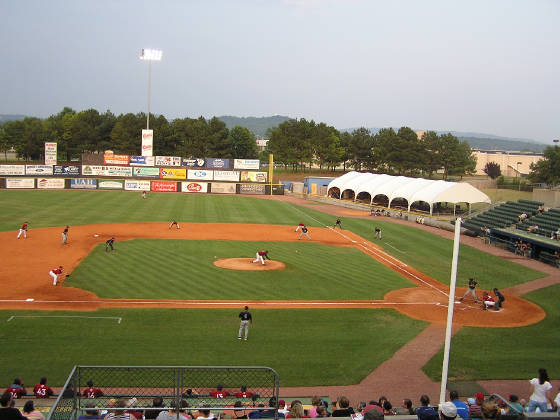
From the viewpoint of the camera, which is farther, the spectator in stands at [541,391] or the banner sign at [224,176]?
the banner sign at [224,176]

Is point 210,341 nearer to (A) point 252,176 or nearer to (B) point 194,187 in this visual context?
(B) point 194,187

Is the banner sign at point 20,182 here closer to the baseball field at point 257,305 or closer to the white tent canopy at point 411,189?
the baseball field at point 257,305

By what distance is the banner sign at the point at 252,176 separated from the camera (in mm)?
76188

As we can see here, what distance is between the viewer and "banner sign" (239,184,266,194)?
74562 millimetres

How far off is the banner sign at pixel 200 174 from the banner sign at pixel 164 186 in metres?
5.31

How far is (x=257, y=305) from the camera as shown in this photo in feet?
69.6

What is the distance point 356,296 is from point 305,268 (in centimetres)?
549

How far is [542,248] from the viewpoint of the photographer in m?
35.3

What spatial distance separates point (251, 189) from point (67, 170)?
91.2 ft

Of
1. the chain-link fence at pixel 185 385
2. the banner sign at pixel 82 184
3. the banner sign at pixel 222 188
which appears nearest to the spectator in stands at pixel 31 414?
the chain-link fence at pixel 185 385

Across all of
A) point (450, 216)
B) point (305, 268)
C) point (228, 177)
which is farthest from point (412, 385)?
point (228, 177)

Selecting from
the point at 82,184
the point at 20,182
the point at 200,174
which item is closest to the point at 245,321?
the point at 82,184

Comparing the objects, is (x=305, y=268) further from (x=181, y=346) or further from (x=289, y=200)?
(x=289, y=200)

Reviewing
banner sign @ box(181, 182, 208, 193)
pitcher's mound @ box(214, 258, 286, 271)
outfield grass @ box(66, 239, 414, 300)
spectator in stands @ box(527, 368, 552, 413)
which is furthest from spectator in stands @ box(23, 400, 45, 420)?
banner sign @ box(181, 182, 208, 193)
